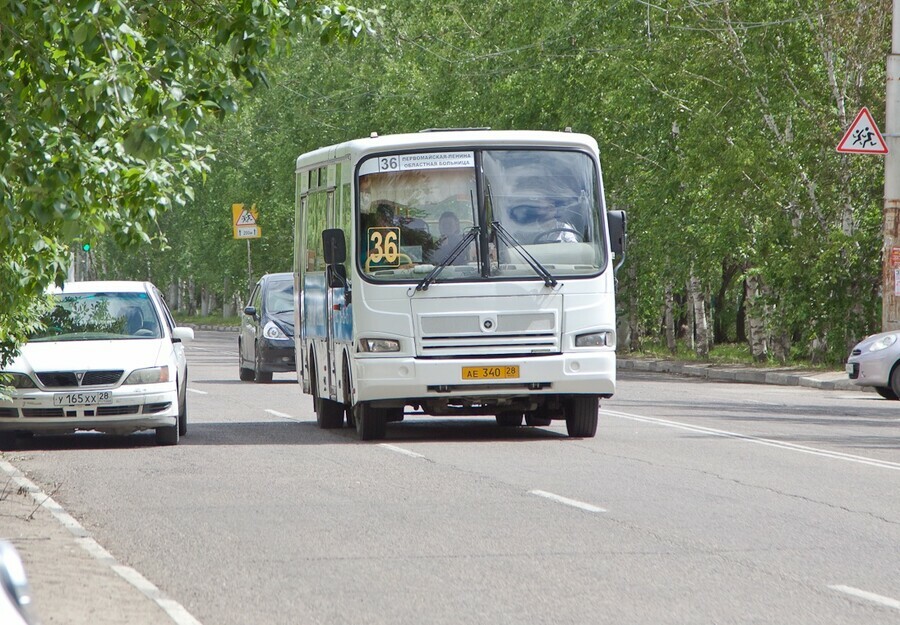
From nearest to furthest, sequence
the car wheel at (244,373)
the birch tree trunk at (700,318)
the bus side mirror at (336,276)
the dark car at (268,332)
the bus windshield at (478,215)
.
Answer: the bus windshield at (478,215) → the bus side mirror at (336,276) → the dark car at (268,332) → the car wheel at (244,373) → the birch tree trunk at (700,318)

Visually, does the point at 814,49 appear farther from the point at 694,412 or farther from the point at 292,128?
the point at 292,128

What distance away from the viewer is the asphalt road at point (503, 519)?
799 cm

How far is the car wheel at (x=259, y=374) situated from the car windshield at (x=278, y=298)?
94cm

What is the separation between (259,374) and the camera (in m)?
30.1

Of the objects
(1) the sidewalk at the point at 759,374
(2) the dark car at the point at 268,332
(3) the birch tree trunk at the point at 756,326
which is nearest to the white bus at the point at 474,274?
(1) the sidewalk at the point at 759,374

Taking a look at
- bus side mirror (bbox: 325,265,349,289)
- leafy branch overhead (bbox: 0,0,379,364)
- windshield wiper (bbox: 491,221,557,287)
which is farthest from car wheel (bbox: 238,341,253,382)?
leafy branch overhead (bbox: 0,0,379,364)

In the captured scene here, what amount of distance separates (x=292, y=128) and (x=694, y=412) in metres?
41.2

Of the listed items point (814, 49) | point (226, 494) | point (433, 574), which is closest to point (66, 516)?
point (226, 494)

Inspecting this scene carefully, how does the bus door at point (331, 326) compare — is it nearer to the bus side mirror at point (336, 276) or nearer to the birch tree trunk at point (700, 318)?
the bus side mirror at point (336, 276)

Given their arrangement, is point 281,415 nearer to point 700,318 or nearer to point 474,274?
point 474,274

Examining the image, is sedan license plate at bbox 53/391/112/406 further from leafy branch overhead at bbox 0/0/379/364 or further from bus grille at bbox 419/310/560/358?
leafy branch overhead at bbox 0/0/379/364

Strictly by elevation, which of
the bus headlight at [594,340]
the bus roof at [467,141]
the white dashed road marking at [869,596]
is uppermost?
the bus roof at [467,141]

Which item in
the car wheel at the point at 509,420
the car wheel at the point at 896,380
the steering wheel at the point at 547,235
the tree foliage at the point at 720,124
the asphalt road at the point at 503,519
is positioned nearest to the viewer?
the asphalt road at the point at 503,519

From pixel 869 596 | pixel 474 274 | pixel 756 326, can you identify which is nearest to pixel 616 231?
pixel 474 274
